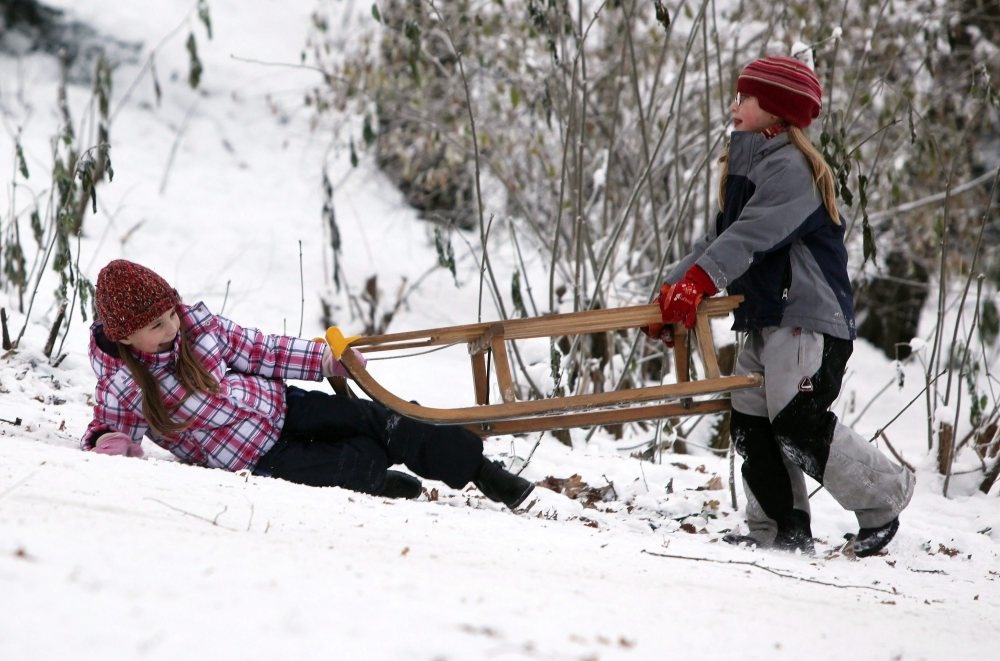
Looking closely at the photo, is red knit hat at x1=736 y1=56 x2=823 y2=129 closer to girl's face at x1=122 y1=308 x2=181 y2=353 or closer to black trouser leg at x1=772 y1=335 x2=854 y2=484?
black trouser leg at x1=772 y1=335 x2=854 y2=484

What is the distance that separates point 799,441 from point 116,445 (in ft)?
6.79

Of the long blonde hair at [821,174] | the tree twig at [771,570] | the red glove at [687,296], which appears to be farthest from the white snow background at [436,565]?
the long blonde hair at [821,174]

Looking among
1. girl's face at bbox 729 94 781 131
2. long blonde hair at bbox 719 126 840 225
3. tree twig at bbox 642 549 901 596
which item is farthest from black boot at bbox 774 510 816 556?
girl's face at bbox 729 94 781 131

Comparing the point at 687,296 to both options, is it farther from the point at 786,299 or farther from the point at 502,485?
the point at 502,485

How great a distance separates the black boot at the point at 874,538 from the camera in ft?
10.7

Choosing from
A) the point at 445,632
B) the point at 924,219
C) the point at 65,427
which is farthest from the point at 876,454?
the point at 924,219

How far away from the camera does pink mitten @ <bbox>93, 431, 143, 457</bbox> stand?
3037mm

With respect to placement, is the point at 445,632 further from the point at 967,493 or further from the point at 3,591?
the point at 967,493

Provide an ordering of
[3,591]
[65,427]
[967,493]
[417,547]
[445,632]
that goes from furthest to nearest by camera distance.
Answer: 1. [967,493]
2. [65,427]
3. [417,547]
4. [445,632]
5. [3,591]

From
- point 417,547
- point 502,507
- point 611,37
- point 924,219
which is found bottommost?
point 502,507

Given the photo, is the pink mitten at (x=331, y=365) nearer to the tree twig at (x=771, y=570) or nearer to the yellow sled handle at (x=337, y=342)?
the yellow sled handle at (x=337, y=342)

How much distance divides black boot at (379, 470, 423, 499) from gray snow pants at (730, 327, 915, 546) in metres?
1.12

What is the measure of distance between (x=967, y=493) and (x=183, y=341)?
3584mm

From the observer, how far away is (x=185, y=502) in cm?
244
